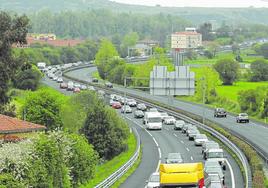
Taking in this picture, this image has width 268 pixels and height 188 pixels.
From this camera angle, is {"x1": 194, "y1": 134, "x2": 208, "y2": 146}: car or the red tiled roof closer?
the red tiled roof

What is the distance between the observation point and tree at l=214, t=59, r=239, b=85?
159 metres

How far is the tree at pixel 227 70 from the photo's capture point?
159m

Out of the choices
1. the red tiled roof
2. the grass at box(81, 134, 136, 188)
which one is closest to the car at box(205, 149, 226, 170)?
the grass at box(81, 134, 136, 188)

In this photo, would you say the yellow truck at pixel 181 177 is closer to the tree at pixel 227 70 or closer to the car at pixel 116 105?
A: the car at pixel 116 105

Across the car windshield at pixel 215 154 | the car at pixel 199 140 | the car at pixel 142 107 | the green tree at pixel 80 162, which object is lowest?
the car at pixel 142 107

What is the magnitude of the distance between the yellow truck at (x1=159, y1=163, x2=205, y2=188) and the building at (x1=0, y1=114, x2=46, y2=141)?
22.4 meters

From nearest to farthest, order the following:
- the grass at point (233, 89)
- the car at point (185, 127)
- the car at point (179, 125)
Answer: the car at point (185, 127) → the car at point (179, 125) → the grass at point (233, 89)

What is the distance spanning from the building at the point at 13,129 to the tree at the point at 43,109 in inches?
613

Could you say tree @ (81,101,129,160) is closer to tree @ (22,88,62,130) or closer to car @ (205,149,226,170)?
tree @ (22,88,62,130)

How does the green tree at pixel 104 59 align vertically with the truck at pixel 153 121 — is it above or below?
below

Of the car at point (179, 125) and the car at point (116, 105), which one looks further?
the car at point (116, 105)

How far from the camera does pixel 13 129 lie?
2158 inches

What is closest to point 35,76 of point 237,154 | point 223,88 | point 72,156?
point 223,88

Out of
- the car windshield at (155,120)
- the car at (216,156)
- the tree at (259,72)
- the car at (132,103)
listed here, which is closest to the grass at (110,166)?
the car at (216,156)
